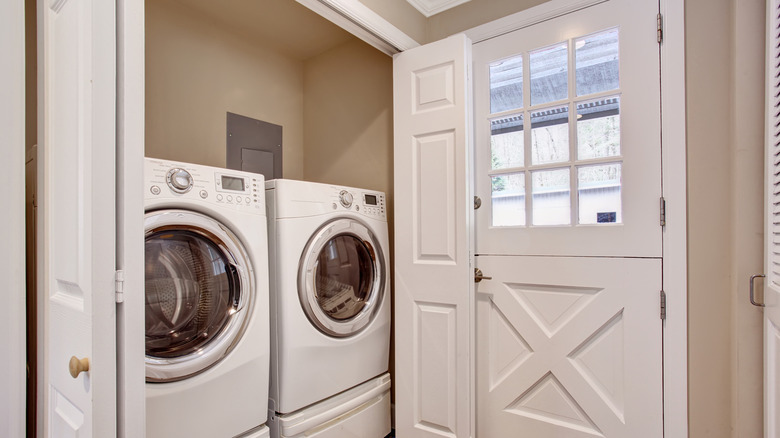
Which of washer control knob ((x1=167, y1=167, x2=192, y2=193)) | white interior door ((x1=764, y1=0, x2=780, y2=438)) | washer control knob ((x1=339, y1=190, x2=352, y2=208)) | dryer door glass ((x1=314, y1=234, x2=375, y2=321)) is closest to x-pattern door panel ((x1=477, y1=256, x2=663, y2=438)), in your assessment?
white interior door ((x1=764, y1=0, x2=780, y2=438))

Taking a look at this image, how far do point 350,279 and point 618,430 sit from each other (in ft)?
4.44

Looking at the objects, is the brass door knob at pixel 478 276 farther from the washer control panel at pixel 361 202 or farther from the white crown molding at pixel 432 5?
the white crown molding at pixel 432 5

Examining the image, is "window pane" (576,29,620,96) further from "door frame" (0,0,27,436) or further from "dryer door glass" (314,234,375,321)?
"door frame" (0,0,27,436)

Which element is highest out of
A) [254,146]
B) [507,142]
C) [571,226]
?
[254,146]

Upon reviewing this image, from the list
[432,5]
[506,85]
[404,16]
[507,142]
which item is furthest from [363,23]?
[507,142]

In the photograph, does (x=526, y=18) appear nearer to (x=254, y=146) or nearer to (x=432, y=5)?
(x=432, y=5)

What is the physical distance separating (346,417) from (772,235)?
5.90 feet

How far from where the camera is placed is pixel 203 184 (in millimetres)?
1381

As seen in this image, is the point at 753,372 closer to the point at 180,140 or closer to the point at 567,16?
the point at 567,16

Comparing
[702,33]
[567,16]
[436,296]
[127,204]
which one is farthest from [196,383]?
[702,33]

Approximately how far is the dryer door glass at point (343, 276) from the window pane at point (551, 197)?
884mm

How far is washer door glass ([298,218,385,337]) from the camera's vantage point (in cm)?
170

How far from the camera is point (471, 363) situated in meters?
1.81

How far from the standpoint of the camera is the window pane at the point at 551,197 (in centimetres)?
174
